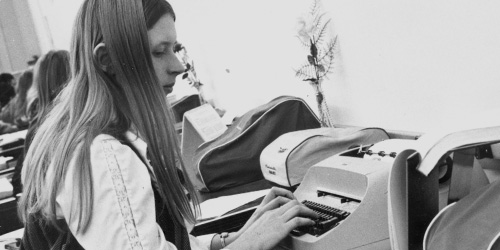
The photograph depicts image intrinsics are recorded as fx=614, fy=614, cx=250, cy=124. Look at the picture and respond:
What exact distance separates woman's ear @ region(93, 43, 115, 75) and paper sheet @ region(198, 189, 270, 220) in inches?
23.4

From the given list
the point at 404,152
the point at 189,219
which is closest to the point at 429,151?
the point at 404,152

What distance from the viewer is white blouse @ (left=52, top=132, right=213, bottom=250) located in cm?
111

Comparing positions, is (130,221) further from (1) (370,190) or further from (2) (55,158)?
(1) (370,190)

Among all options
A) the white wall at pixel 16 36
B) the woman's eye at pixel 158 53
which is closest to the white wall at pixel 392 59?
the woman's eye at pixel 158 53

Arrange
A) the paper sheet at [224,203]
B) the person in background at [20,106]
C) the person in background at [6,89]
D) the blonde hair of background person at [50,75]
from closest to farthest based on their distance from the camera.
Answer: the paper sheet at [224,203] < the blonde hair of background person at [50,75] < the person in background at [20,106] < the person in background at [6,89]

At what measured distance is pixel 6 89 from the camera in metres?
7.45

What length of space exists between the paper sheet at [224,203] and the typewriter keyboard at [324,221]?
17.9 inches

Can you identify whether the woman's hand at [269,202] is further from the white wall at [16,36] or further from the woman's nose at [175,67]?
the white wall at [16,36]

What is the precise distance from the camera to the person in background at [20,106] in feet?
21.0

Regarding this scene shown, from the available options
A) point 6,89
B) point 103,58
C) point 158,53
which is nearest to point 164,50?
point 158,53

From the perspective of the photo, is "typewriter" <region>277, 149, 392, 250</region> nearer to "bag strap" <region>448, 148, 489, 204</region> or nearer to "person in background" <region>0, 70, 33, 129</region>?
"bag strap" <region>448, 148, 489, 204</region>

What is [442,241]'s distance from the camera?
844 millimetres

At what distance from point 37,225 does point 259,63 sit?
67.9 inches

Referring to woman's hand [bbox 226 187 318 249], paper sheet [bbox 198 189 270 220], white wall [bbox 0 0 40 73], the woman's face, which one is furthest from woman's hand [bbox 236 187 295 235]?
white wall [bbox 0 0 40 73]
